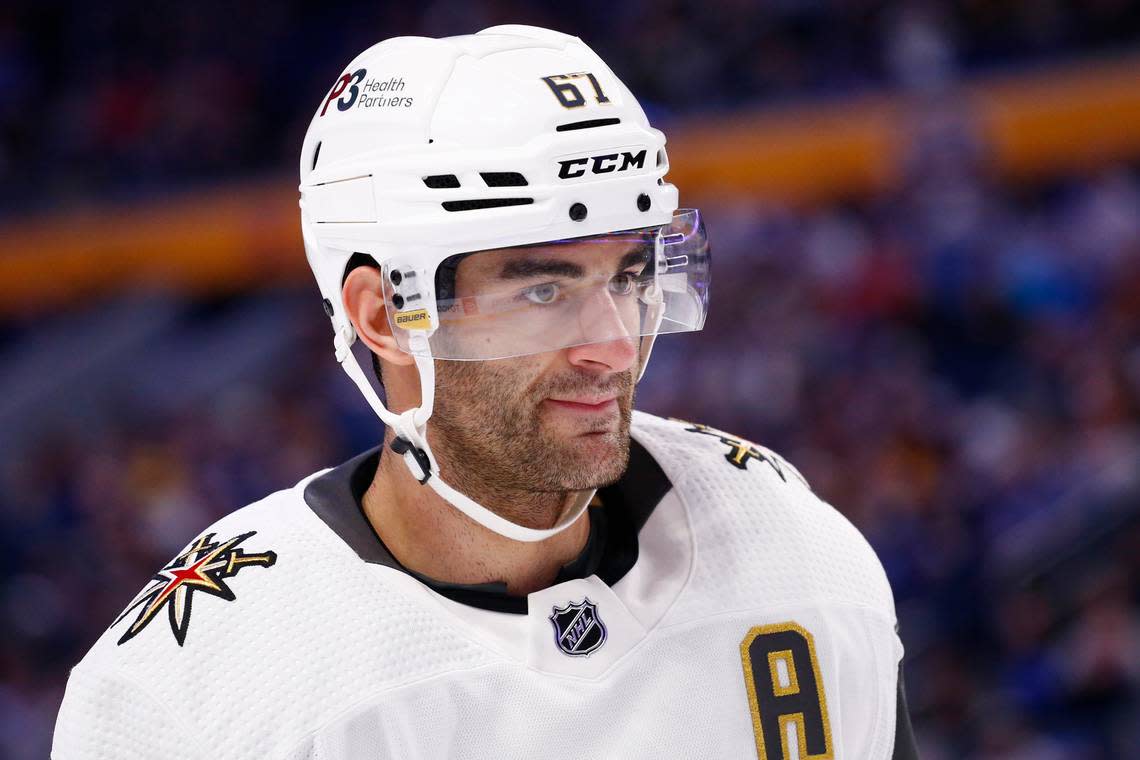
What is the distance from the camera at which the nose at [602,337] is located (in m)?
1.84

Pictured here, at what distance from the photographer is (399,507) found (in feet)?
6.56

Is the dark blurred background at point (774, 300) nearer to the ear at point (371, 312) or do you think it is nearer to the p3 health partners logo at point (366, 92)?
the ear at point (371, 312)

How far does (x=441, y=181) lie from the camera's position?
5.99ft

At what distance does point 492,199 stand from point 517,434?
0.29 meters

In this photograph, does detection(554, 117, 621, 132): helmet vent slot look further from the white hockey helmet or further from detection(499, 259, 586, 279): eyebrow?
detection(499, 259, 586, 279): eyebrow

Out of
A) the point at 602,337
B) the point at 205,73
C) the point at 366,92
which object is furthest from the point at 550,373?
the point at 205,73

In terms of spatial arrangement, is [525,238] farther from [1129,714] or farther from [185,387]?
[185,387]

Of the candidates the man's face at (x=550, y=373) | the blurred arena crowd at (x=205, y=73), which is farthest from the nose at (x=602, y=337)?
the blurred arena crowd at (x=205, y=73)

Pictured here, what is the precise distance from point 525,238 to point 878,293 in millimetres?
4917

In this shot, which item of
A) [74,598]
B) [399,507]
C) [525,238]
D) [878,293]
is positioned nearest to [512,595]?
[399,507]

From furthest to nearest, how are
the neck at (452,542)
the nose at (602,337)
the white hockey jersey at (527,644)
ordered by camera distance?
the neck at (452,542) < the nose at (602,337) < the white hockey jersey at (527,644)

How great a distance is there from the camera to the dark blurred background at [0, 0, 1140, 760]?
16.2 ft

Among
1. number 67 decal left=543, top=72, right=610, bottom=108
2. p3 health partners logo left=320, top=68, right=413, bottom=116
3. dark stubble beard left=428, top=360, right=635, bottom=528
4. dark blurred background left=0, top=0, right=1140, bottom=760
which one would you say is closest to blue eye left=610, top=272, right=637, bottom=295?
dark stubble beard left=428, top=360, right=635, bottom=528

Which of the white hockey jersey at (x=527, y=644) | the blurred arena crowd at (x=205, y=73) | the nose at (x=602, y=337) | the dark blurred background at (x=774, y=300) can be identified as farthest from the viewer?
the blurred arena crowd at (x=205, y=73)
